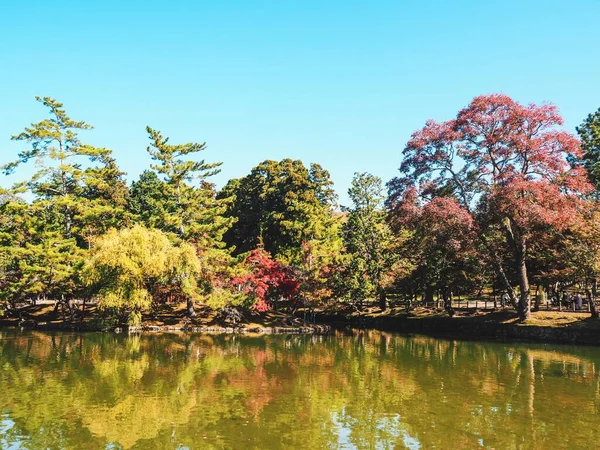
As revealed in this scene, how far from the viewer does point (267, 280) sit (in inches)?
1527

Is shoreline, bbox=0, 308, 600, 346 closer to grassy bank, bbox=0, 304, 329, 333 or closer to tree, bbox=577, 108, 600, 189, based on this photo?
grassy bank, bbox=0, 304, 329, 333

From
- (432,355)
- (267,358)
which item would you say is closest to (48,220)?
(267,358)

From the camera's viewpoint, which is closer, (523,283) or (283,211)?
(523,283)

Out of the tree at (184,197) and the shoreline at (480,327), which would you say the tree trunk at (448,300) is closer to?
the shoreline at (480,327)

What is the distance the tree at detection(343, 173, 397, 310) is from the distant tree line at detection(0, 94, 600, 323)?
105mm

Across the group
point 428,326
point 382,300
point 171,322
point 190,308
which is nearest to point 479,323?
point 428,326

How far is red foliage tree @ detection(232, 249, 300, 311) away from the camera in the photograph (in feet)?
123

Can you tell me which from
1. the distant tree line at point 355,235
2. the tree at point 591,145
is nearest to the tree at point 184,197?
the distant tree line at point 355,235

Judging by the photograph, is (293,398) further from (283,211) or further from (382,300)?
(283,211)

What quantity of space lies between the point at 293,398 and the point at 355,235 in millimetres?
29335

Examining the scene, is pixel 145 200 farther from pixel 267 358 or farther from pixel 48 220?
pixel 267 358

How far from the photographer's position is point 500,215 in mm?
30641

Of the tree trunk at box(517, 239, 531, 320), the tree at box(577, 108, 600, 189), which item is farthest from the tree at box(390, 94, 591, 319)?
the tree at box(577, 108, 600, 189)

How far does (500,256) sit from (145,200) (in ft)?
141
